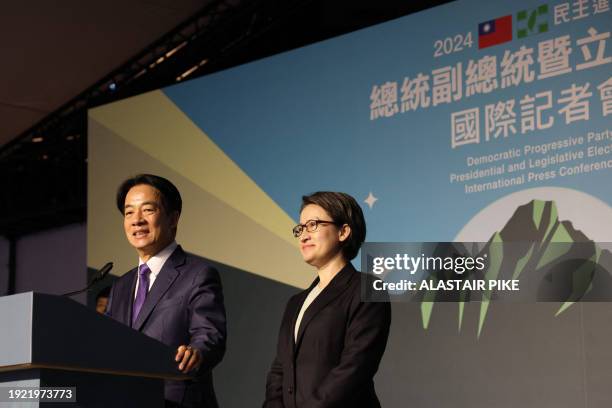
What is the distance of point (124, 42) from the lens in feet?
18.8

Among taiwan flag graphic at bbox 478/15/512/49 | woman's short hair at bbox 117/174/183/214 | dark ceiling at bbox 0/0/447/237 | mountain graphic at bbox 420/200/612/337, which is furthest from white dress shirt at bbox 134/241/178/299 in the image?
dark ceiling at bbox 0/0/447/237

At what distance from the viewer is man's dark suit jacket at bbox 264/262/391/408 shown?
8.21 ft

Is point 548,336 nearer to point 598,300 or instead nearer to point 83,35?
point 598,300

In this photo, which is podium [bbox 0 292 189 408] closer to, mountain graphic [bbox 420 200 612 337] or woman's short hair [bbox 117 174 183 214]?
woman's short hair [bbox 117 174 183 214]

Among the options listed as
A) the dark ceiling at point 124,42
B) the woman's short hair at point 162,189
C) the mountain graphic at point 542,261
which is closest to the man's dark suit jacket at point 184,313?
the woman's short hair at point 162,189

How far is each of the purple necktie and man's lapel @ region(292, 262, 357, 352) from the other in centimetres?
45

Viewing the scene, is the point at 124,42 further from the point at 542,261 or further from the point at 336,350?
the point at 336,350

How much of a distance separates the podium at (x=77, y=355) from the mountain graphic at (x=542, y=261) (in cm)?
197

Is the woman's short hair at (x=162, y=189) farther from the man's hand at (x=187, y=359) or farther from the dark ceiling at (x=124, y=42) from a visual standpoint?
the dark ceiling at (x=124, y=42)

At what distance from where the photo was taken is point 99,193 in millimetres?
5555

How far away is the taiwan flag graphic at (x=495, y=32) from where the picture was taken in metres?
3.87

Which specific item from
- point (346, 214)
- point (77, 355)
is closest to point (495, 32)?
point (346, 214)

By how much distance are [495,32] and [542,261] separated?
1.02 metres

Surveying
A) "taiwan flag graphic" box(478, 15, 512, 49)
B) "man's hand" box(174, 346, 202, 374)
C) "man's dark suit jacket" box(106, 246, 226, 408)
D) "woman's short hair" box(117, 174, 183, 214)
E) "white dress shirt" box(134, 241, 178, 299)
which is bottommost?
"man's hand" box(174, 346, 202, 374)
